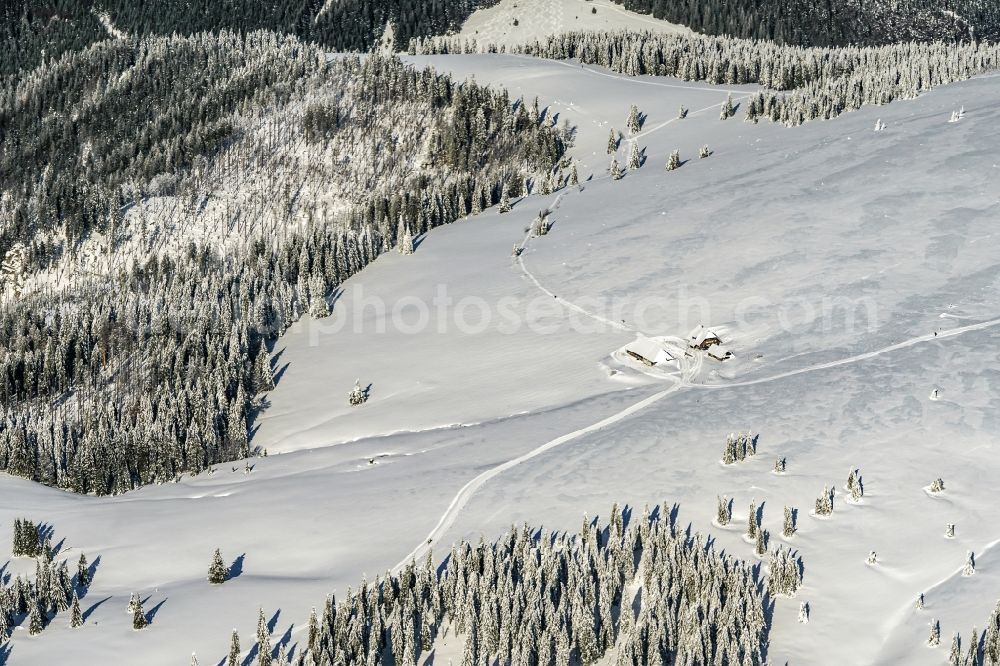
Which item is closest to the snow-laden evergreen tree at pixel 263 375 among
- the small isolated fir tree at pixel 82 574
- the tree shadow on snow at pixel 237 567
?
the tree shadow on snow at pixel 237 567

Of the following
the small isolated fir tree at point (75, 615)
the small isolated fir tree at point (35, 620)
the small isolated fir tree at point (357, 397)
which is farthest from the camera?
the small isolated fir tree at point (357, 397)

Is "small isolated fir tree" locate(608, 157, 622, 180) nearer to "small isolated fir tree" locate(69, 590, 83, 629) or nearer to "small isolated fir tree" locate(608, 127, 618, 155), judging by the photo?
"small isolated fir tree" locate(608, 127, 618, 155)

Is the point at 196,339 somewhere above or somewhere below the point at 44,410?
above

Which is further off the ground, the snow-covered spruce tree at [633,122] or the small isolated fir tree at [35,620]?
the snow-covered spruce tree at [633,122]

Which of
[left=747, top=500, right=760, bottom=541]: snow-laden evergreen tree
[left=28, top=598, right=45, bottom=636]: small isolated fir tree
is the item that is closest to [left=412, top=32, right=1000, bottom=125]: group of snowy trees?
[left=747, top=500, right=760, bottom=541]: snow-laden evergreen tree

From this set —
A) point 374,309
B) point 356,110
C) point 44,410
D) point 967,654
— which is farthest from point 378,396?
point 356,110

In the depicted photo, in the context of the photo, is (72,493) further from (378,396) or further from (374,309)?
(374,309)

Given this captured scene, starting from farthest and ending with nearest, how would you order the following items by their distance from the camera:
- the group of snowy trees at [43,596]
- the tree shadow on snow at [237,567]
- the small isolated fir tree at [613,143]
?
the small isolated fir tree at [613,143] < the tree shadow on snow at [237,567] < the group of snowy trees at [43,596]

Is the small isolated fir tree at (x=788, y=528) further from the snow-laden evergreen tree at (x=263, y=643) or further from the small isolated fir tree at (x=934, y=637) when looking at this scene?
the snow-laden evergreen tree at (x=263, y=643)
